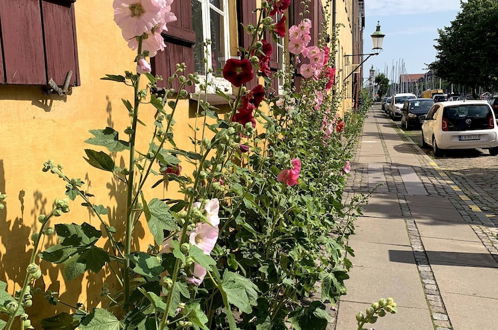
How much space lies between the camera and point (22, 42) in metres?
1.68

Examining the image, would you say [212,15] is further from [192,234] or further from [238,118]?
[192,234]

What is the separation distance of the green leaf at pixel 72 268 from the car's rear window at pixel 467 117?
42.0ft

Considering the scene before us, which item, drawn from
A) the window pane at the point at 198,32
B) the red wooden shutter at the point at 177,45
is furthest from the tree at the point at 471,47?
the red wooden shutter at the point at 177,45

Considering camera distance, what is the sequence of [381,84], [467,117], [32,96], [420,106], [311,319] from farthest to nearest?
[381,84], [420,106], [467,117], [311,319], [32,96]

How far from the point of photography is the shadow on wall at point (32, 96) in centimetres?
169

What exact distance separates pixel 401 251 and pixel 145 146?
3352 millimetres

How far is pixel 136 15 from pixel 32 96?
63 cm

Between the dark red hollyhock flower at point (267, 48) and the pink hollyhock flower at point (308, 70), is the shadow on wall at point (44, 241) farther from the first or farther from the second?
the pink hollyhock flower at point (308, 70)

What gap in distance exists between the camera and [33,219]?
5.93 feet

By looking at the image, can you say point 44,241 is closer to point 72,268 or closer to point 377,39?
point 72,268

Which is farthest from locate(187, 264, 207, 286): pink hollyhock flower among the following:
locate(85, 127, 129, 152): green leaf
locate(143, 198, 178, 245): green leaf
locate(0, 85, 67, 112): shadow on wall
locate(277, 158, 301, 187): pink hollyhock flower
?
locate(277, 158, 301, 187): pink hollyhock flower

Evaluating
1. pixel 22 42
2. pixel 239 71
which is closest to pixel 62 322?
pixel 22 42

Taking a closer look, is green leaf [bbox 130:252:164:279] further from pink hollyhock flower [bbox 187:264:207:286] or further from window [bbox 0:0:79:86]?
window [bbox 0:0:79:86]

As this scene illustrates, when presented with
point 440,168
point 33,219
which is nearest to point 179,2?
point 33,219
